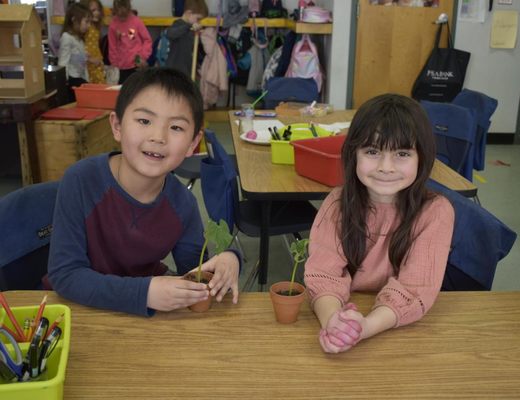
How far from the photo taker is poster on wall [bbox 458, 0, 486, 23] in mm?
5469

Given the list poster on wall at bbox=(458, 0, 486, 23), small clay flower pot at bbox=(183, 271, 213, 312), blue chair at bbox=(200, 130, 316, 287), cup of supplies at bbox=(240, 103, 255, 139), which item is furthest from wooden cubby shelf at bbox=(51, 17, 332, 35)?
small clay flower pot at bbox=(183, 271, 213, 312)

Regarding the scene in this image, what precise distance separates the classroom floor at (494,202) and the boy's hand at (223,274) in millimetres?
1367

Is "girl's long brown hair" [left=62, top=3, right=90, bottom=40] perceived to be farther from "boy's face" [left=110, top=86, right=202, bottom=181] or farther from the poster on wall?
"boy's face" [left=110, top=86, right=202, bottom=181]

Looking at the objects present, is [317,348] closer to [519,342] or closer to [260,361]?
[260,361]

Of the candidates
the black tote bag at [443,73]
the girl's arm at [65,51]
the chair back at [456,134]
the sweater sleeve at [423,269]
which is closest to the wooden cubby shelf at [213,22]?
the girl's arm at [65,51]

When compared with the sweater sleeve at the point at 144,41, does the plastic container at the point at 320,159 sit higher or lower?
lower

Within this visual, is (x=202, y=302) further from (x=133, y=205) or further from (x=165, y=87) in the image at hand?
(x=165, y=87)

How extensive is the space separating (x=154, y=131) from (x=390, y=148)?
0.51 meters

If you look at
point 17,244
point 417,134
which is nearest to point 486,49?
point 417,134

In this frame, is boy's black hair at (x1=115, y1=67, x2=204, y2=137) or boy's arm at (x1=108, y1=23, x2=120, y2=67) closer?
boy's black hair at (x1=115, y1=67, x2=204, y2=137)

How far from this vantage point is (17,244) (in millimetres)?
1430

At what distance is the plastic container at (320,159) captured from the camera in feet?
6.61

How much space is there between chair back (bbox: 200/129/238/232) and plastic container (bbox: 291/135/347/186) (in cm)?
25

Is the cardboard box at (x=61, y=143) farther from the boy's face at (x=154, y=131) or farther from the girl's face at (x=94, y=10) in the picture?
the boy's face at (x=154, y=131)
